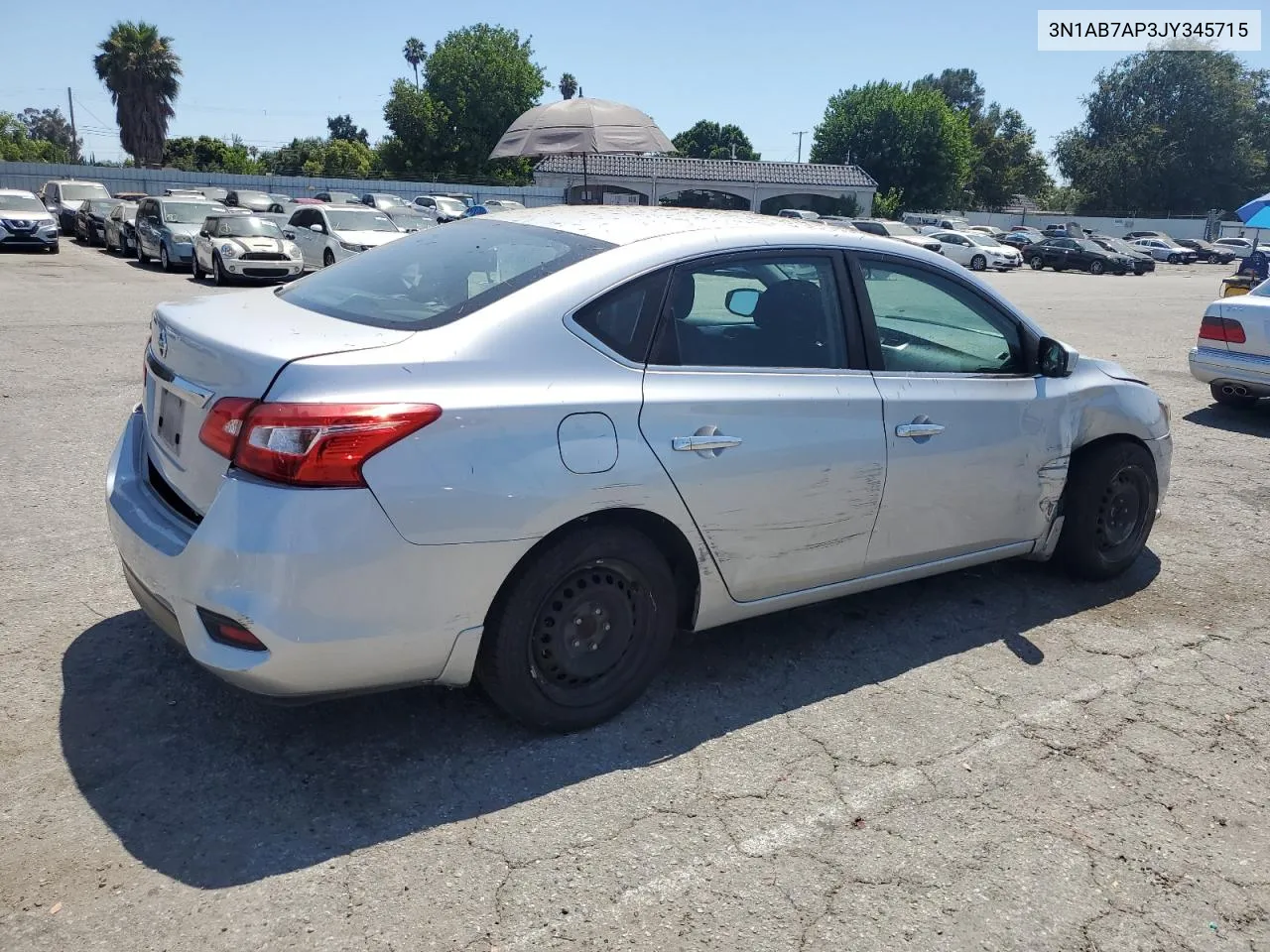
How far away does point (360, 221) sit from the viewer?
21.3m

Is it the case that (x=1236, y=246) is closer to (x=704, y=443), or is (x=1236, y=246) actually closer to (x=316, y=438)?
(x=704, y=443)

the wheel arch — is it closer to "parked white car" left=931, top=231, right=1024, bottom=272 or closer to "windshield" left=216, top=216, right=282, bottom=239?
"windshield" left=216, top=216, right=282, bottom=239

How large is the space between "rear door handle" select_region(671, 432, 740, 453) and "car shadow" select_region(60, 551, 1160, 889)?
0.96m

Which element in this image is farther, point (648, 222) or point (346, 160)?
point (346, 160)

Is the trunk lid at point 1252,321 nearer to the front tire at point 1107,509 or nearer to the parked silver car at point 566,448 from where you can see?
the front tire at point 1107,509

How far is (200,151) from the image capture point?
73938 mm

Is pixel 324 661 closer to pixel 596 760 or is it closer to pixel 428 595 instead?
pixel 428 595

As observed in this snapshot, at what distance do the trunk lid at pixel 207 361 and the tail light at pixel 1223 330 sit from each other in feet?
27.0

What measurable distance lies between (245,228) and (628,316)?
18006 mm

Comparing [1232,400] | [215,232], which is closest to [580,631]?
[1232,400]

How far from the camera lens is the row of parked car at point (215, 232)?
18.7m

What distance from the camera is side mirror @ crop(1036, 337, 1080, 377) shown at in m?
4.44

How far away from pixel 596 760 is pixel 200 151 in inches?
3183

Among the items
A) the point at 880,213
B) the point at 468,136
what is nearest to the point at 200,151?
the point at 468,136
